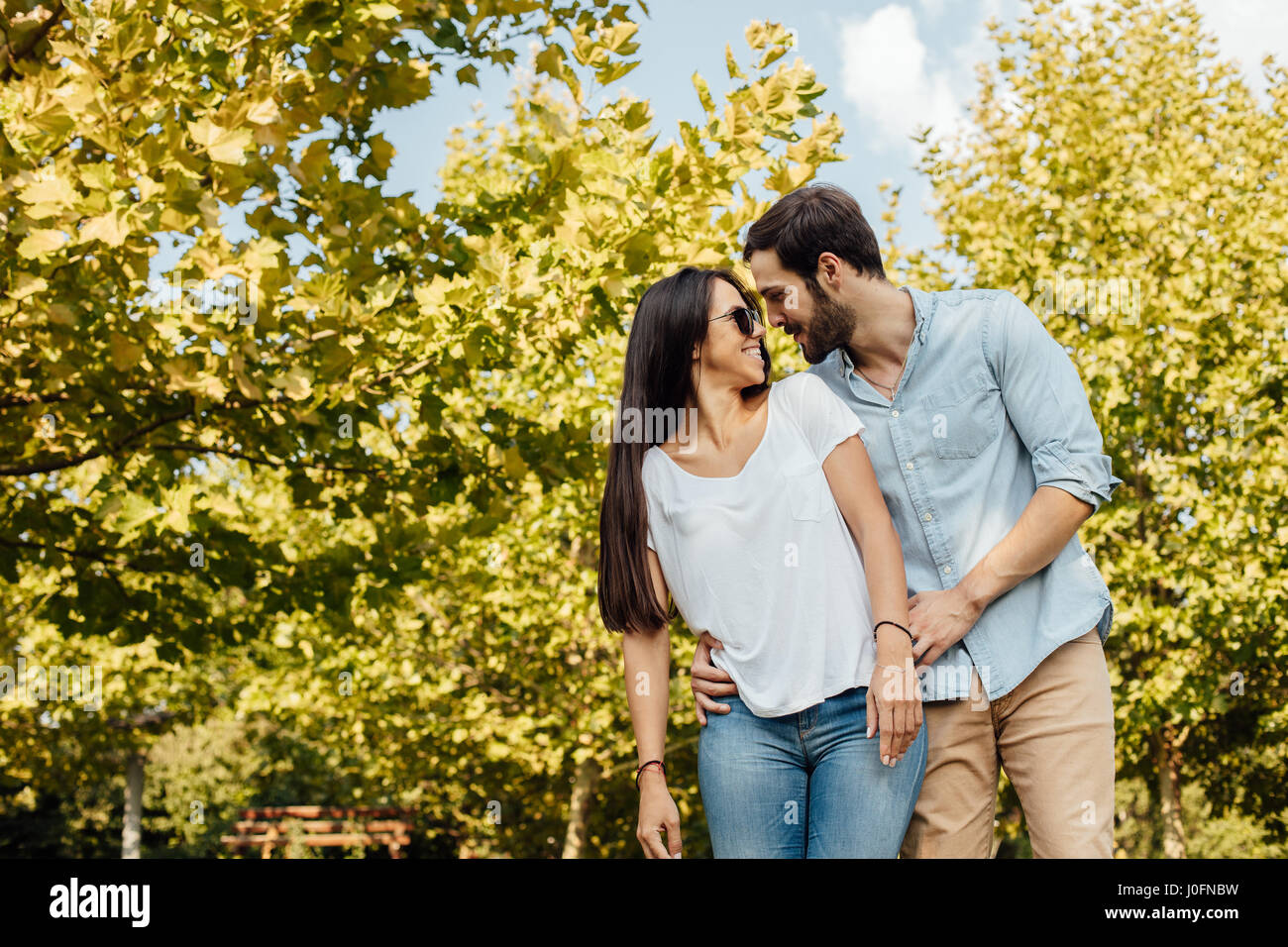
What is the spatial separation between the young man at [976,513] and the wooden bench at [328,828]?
1389 cm

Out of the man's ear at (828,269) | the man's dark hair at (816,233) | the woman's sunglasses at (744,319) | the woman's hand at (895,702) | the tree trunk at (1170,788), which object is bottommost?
the tree trunk at (1170,788)

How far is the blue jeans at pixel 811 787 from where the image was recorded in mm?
2051

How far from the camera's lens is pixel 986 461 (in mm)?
2398

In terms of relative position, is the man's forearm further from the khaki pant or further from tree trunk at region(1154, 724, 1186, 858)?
tree trunk at region(1154, 724, 1186, 858)

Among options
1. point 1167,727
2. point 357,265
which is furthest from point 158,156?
point 1167,727

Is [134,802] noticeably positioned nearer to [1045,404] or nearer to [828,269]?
[828,269]

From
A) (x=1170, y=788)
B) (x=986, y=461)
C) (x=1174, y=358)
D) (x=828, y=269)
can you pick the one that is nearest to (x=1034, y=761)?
(x=986, y=461)

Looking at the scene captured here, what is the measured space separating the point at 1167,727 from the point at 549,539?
21.9 feet

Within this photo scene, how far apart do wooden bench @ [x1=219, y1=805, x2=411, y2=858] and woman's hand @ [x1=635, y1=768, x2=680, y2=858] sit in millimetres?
13713

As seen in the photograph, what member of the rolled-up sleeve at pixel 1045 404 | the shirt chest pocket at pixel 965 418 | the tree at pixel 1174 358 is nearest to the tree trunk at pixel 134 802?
the tree at pixel 1174 358

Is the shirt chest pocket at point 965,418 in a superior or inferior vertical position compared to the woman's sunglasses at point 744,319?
inferior

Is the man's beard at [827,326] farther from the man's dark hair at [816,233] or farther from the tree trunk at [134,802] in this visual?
the tree trunk at [134,802]

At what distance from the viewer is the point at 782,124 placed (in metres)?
3.80
